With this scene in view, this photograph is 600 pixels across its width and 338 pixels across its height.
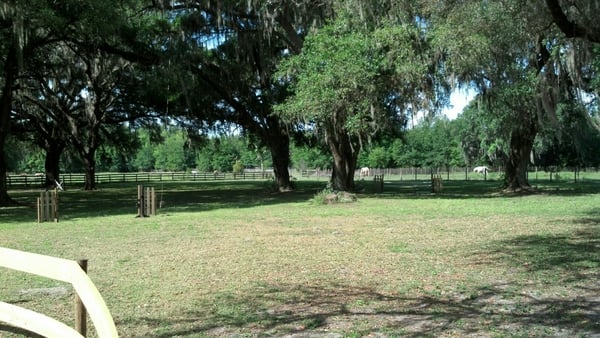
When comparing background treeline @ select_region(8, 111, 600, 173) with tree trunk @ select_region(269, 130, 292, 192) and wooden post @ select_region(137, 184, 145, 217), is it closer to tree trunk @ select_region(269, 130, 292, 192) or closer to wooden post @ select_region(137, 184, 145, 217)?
tree trunk @ select_region(269, 130, 292, 192)

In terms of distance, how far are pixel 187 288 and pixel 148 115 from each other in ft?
100

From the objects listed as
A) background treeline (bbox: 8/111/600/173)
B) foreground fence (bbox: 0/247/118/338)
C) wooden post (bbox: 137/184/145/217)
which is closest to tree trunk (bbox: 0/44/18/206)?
wooden post (bbox: 137/184/145/217)

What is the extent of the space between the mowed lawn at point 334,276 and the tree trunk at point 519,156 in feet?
38.0

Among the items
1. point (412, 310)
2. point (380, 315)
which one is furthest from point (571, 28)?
point (380, 315)

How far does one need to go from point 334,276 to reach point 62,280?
16.1 ft

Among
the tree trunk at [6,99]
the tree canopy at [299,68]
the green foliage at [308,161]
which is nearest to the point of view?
the tree canopy at [299,68]

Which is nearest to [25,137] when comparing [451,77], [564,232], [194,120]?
[194,120]

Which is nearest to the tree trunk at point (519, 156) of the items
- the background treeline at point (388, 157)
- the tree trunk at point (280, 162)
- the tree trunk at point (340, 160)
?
the tree trunk at point (340, 160)

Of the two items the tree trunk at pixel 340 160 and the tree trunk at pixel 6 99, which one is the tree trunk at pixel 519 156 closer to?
the tree trunk at pixel 340 160

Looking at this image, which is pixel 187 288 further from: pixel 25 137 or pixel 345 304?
pixel 25 137

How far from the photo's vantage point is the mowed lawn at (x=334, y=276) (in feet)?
17.0

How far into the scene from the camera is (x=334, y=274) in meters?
7.48

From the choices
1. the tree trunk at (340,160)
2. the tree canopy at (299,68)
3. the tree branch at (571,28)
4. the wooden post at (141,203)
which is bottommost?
the wooden post at (141,203)

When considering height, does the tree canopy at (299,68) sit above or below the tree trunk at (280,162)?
above
